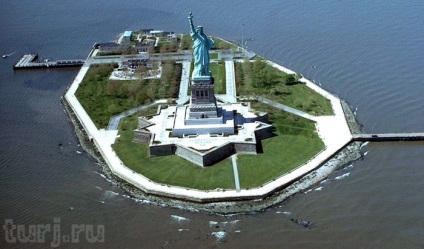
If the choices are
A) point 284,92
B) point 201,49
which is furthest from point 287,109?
point 201,49

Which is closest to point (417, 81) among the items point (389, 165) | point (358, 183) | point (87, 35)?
point (389, 165)

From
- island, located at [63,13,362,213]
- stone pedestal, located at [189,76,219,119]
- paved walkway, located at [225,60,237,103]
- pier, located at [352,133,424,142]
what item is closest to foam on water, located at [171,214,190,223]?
island, located at [63,13,362,213]

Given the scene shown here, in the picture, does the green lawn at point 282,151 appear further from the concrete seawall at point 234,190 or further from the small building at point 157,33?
the small building at point 157,33

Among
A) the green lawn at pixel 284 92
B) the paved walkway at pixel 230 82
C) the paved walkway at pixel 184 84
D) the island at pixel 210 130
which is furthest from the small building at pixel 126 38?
the green lawn at pixel 284 92

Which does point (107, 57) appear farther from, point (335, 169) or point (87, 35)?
point (335, 169)

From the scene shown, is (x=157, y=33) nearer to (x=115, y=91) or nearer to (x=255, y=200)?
(x=115, y=91)

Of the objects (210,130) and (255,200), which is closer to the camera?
(255,200)
